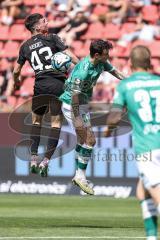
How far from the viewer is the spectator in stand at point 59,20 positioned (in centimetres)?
2267

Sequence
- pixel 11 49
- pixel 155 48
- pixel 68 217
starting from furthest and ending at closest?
pixel 11 49, pixel 155 48, pixel 68 217

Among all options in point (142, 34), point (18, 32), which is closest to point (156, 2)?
point (142, 34)

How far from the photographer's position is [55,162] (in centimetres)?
1839

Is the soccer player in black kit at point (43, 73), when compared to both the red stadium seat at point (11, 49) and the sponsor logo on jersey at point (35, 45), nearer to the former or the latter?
the sponsor logo on jersey at point (35, 45)

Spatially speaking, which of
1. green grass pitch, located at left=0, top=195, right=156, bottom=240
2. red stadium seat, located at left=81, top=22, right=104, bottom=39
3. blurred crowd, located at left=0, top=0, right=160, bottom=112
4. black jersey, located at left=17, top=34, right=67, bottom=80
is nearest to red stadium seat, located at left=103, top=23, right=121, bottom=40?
blurred crowd, located at left=0, top=0, right=160, bottom=112

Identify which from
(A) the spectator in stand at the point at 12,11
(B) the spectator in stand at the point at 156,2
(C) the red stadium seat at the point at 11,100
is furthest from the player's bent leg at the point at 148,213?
(A) the spectator in stand at the point at 12,11

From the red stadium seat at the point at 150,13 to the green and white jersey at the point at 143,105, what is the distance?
1356 cm

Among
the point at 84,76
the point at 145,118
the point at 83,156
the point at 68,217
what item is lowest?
the point at 68,217

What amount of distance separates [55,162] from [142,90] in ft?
32.4

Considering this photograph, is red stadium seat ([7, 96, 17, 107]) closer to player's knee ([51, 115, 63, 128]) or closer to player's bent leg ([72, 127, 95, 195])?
player's knee ([51, 115, 63, 128])

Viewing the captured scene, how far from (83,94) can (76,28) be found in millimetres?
10050

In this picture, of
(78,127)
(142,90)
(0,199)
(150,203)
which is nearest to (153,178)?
(150,203)

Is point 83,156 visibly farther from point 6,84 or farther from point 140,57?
point 6,84

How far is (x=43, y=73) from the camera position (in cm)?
1334
